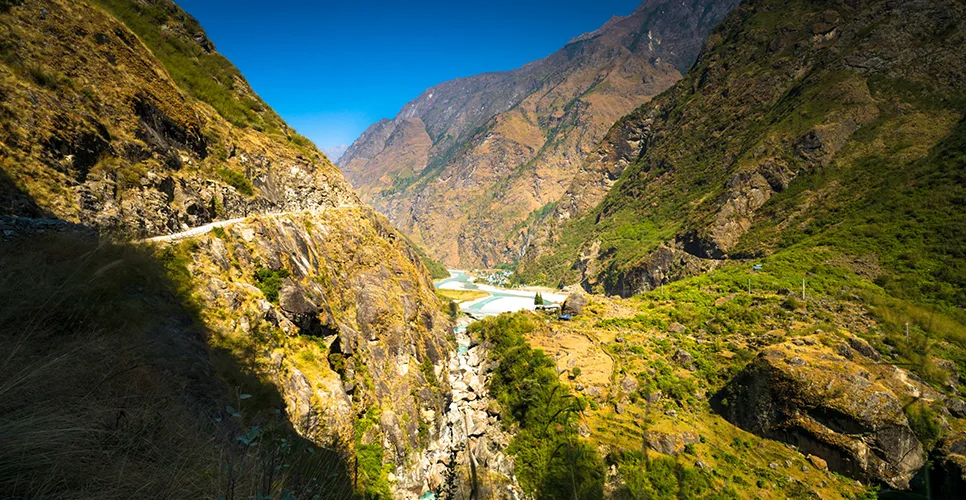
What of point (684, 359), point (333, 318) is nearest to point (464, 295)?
point (684, 359)

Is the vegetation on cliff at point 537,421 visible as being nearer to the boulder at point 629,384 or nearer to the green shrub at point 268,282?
the boulder at point 629,384

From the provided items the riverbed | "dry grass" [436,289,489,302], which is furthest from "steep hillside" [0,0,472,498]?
"dry grass" [436,289,489,302]

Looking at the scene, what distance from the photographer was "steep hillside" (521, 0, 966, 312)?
42875mm

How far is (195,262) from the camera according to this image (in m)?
13.4

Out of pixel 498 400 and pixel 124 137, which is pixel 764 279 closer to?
pixel 498 400

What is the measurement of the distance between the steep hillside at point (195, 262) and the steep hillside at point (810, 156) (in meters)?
48.8

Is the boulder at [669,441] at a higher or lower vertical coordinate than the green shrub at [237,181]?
lower

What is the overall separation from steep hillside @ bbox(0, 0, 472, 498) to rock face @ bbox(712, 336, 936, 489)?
23.4 m

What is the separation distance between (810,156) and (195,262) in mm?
99203

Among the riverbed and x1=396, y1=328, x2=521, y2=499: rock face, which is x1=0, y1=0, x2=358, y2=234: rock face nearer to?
x1=396, y1=328, x2=521, y2=499: rock face

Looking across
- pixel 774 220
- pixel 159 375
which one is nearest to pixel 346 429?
pixel 159 375

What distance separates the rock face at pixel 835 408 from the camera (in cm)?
1767

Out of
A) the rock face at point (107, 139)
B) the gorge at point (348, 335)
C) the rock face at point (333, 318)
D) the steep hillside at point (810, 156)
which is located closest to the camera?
the gorge at point (348, 335)

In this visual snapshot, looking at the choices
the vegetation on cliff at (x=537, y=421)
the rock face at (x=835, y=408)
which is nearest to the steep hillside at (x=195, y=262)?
the vegetation on cliff at (x=537, y=421)
